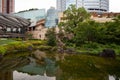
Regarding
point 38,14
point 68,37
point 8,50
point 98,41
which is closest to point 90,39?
point 98,41

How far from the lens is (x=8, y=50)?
36438mm

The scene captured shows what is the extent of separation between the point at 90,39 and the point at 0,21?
23653 millimetres

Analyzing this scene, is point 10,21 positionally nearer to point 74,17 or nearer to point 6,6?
point 74,17

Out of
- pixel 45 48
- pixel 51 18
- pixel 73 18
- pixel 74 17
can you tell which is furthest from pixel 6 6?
pixel 45 48

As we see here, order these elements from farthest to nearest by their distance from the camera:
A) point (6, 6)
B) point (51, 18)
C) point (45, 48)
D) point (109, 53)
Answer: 1. point (6, 6)
2. point (51, 18)
3. point (45, 48)
4. point (109, 53)

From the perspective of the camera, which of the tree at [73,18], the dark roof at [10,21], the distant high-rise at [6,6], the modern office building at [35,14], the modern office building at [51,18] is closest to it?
the tree at [73,18]

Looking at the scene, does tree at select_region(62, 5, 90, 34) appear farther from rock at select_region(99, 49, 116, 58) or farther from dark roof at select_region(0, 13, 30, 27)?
rock at select_region(99, 49, 116, 58)

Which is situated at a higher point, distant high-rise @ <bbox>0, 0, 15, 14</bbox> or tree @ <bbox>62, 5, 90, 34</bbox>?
distant high-rise @ <bbox>0, 0, 15, 14</bbox>

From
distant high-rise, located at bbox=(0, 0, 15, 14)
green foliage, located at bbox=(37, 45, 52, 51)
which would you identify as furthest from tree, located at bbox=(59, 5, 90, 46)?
distant high-rise, located at bbox=(0, 0, 15, 14)

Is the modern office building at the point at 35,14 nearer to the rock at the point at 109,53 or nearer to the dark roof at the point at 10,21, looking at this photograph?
the dark roof at the point at 10,21

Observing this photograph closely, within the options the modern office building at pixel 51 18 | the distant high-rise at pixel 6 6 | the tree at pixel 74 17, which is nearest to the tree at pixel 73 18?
the tree at pixel 74 17

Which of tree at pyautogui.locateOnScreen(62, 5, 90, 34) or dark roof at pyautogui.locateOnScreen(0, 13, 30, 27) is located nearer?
tree at pyautogui.locateOnScreen(62, 5, 90, 34)

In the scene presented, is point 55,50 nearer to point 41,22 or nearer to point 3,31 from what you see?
point 3,31

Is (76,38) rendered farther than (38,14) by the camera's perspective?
No
